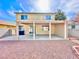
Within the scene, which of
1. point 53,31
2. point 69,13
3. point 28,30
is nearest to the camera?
point 53,31

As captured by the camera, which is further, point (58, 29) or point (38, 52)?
point (58, 29)

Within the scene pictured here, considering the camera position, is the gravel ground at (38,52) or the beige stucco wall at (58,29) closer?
the gravel ground at (38,52)

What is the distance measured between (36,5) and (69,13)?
1533 centimetres

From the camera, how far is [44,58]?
7.71 meters

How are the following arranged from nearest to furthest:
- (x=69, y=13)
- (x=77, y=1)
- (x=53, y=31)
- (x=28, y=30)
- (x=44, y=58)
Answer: (x=44, y=58)
(x=53, y=31)
(x=28, y=30)
(x=77, y=1)
(x=69, y=13)

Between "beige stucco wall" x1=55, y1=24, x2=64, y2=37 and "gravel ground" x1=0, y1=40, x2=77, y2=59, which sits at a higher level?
"beige stucco wall" x1=55, y1=24, x2=64, y2=37

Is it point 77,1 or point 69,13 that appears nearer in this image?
point 77,1

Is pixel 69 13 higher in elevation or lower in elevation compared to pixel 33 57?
higher

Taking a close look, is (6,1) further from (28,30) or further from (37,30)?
(37,30)

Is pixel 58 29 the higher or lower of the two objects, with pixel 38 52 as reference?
higher

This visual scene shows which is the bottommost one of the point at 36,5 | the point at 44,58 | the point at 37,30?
the point at 44,58

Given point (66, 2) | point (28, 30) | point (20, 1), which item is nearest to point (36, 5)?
point (20, 1)

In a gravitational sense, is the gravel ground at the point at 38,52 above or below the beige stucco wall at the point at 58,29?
below

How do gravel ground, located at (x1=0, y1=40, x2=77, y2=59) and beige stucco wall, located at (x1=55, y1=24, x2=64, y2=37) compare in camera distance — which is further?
beige stucco wall, located at (x1=55, y1=24, x2=64, y2=37)
